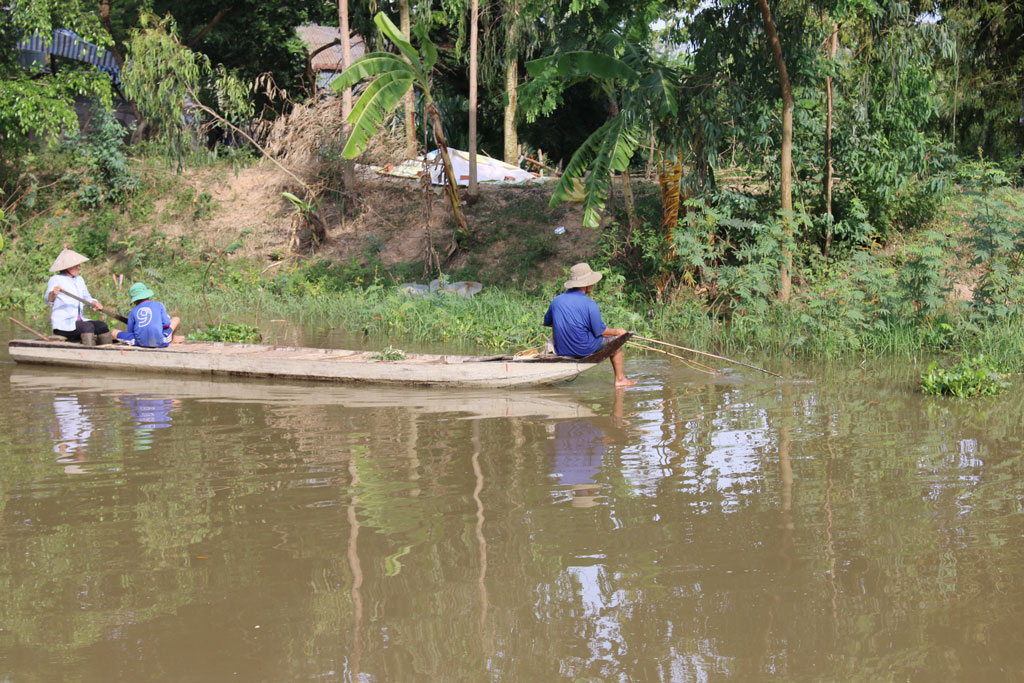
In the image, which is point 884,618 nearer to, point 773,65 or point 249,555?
point 249,555

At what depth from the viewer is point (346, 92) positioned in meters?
17.7

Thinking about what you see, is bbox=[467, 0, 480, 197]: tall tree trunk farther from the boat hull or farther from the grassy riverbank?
the boat hull

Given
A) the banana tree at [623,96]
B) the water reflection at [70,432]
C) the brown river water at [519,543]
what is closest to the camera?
the brown river water at [519,543]

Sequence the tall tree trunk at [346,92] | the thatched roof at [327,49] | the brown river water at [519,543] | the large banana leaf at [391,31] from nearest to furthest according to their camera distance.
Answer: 1. the brown river water at [519,543]
2. the large banana leaf at [391,31]
3. the tall tree trunk at [346,92]
4. the thatched roof at [327,49]

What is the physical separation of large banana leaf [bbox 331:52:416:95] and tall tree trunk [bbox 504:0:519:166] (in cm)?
334

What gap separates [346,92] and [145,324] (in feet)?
26.6

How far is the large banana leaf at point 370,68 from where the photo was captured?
540 inches

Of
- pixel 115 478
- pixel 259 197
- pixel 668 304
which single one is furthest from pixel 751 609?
pixel 259 197

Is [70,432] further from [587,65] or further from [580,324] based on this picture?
[587,65]

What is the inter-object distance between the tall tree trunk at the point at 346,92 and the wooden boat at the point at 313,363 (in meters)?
6.88

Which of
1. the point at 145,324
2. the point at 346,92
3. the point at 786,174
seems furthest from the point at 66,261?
the point at 786,174

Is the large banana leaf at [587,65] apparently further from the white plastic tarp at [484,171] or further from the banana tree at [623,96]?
the white plastic tarp at [484,171]

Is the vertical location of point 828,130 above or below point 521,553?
above

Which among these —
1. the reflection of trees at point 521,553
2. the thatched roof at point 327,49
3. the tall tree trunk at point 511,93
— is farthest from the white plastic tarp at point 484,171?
the reflection of trees at point 521,553
